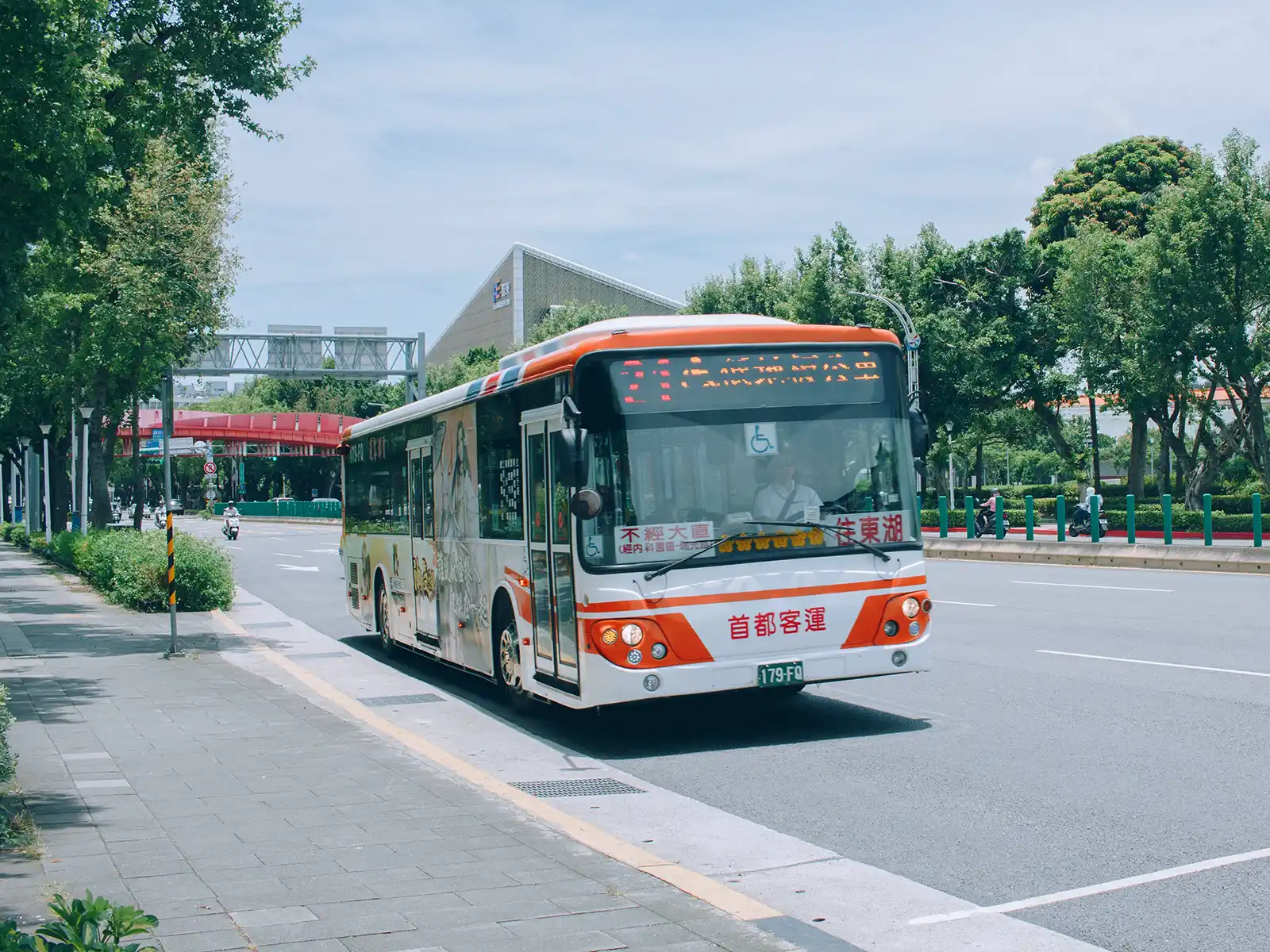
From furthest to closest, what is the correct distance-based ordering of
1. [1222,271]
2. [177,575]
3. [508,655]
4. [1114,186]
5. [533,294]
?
[533,294]
[1114,186]
[1222,271]
[177,575]
[508,655]

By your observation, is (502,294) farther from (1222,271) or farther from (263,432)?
(1222,271)

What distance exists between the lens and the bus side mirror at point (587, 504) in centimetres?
920

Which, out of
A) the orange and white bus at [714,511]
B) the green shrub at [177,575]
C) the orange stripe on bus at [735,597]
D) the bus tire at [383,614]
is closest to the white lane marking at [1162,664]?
the orange and white bus at [714,511]

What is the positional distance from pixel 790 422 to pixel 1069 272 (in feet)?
118

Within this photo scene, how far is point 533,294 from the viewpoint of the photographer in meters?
93.3

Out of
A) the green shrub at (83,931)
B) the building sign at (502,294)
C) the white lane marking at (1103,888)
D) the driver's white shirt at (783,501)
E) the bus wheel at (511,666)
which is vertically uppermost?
the building sign at (502,294)

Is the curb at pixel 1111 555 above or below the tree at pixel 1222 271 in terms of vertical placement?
below

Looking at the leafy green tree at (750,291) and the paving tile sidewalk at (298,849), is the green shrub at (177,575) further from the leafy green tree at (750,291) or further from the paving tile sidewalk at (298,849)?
the leafy green tree at (750,291)

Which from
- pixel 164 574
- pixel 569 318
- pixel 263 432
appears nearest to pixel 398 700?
pixel 164 574

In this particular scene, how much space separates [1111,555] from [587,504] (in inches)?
836

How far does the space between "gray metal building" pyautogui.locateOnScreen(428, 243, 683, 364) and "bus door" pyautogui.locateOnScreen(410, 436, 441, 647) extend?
75805 millimetres

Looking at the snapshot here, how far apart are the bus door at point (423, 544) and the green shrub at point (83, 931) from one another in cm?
965

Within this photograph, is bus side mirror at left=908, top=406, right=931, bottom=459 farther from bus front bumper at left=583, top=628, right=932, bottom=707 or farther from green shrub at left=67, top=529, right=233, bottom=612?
green shrub at left=67, top=529, right=233, bottom=612

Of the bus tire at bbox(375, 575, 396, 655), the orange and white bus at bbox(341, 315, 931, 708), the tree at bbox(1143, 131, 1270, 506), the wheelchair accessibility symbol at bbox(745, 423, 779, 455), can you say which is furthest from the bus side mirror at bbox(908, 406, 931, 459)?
the tree at bbox(1143, 131, 1270, 506)
